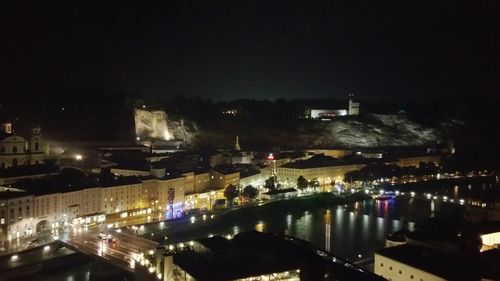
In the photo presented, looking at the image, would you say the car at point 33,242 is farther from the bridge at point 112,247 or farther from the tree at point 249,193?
the tree at point 249,193

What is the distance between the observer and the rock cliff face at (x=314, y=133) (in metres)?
22.0

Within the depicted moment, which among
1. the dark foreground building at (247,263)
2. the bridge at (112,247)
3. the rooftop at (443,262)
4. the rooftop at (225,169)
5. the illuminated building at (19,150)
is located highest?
the illuminated building at (19,150)

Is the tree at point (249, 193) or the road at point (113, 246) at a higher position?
the tree at point (249, 193)

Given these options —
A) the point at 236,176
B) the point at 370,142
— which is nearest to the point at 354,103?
the point at 370,142

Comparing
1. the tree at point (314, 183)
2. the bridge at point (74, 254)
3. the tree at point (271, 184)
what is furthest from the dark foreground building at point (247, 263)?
the tree at point (314, 183)

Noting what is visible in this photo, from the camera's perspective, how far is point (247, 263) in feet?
17.9

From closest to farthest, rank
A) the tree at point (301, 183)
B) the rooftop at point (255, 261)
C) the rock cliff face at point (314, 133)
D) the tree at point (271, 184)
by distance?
the rooftop at point (255, 261)
the tree at point (271, 184)
the tree at point (301, 183)
the rock cliff face at point (314, 133)

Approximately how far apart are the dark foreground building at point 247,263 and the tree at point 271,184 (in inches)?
284

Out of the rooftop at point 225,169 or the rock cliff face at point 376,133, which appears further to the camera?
the rock cliff face at point 376,133

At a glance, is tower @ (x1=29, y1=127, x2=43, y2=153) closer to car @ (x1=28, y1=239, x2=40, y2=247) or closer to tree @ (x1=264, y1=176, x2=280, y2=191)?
car @ (x1=28, y1=239, x2=40, y2=247)

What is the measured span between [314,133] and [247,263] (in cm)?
1888

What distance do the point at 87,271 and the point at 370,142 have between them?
18850 millimetres

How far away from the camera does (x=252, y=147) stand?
69.9ft

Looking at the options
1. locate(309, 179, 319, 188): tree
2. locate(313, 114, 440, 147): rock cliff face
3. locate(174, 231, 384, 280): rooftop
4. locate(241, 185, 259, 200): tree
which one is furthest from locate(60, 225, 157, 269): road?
locate(313, 114, 440, 147): rock cliff face
